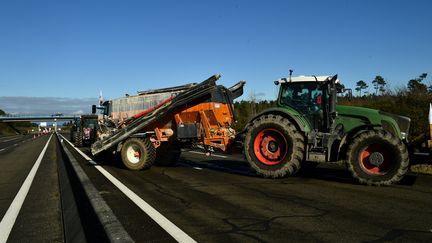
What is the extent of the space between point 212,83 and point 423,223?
24.5 feet

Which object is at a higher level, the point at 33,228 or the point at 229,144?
the point at 229,144

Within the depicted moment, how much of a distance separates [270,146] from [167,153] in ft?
16.0

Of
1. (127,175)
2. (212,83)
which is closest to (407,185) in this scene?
(212,83)

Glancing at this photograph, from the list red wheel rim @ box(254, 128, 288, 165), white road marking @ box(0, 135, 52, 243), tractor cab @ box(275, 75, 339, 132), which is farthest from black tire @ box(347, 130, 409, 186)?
white road marking @ box(0, 135, 52, 243)

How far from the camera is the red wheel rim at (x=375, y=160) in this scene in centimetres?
869

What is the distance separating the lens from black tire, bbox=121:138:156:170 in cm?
1256

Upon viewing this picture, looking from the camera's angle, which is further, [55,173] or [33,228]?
[55,173]

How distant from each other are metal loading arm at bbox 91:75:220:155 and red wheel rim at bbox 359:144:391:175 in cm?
480

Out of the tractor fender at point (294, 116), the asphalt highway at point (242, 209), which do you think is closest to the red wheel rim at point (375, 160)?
the asphalt highway at point (242, 209)

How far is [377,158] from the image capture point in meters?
8.69

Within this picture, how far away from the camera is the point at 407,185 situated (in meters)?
8.73

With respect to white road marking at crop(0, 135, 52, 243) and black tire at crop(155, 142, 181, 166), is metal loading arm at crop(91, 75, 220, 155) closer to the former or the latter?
black tire at crop(155, 142, 181, 166)

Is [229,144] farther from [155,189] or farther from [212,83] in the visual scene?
[155,189]

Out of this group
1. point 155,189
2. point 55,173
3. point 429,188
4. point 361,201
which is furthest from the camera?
point 55,173
